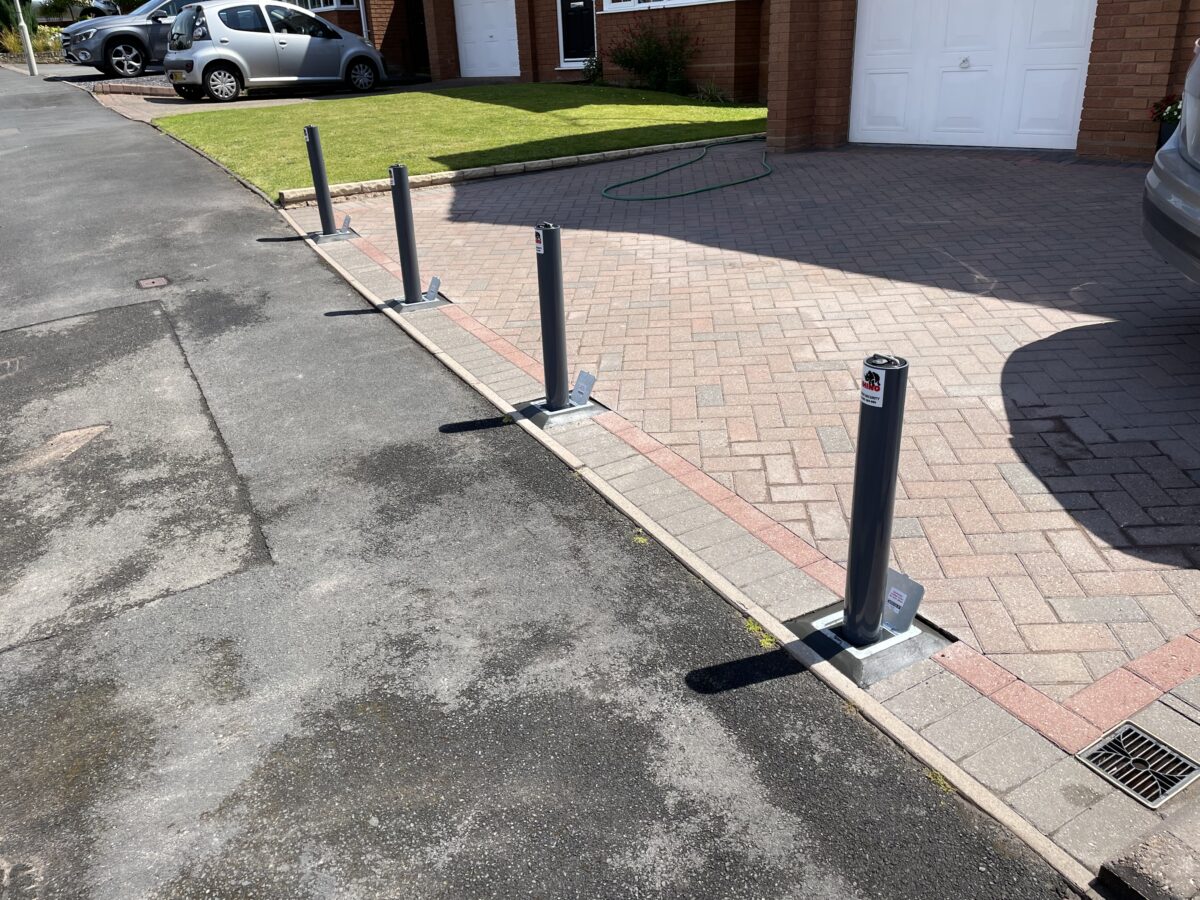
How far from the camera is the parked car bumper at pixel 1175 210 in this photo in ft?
15.2

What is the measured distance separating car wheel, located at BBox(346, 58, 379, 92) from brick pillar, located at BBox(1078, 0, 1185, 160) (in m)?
15.9

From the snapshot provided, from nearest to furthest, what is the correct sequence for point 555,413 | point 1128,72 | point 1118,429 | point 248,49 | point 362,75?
1. point 1118,429
2. point 555,413
3. point 1128,72
4. point 248,49
5. point 362,75

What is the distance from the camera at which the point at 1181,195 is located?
4754 mm

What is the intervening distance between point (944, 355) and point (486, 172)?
26.4 feet

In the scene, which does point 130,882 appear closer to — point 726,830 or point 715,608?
point 726,830

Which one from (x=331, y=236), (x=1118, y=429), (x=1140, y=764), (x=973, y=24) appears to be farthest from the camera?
(x=973, y=24)

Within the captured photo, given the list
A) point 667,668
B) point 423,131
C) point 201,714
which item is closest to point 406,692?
point 201,714

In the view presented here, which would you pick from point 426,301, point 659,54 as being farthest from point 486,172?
point 659,54

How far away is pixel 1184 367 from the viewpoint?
538cm

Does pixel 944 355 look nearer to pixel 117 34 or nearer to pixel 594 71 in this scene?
pixel 594 71

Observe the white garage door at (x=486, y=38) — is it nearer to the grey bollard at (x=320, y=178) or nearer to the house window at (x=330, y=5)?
the house window at (x=330, y=5)

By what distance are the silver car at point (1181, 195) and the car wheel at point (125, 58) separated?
26.8m

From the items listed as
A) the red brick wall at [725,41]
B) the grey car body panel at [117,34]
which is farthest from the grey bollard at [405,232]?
the grey car body panel at [117,34]

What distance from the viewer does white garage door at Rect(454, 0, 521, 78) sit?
23.3 meters
